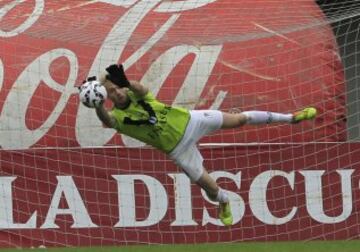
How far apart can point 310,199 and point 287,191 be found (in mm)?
282

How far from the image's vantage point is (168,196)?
11.8 meters

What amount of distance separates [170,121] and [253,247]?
79.2 inches

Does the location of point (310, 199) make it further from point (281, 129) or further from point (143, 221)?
point (143, 221)

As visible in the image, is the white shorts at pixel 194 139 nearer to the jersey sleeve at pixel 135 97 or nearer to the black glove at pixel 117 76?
the jersey sleeve at pixel 135 97

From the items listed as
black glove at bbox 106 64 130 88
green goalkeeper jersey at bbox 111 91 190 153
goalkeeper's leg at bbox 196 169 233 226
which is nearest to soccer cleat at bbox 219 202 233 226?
goalkeeper's leg at bbox 196 169 233 226

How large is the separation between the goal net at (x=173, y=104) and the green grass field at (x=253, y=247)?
485 millimetres

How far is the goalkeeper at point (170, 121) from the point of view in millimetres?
9352

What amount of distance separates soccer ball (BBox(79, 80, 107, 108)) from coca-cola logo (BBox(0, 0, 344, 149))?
341 cm

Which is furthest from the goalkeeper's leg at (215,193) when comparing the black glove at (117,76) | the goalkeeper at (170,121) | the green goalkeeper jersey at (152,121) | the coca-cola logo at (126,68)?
the coca-cola logo at (126,68)

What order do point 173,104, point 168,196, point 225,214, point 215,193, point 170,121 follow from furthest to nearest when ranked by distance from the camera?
point 173,104
point 168,196
point 225,214
point 215,193
point 170,121

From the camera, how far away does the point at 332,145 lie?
38.9ft

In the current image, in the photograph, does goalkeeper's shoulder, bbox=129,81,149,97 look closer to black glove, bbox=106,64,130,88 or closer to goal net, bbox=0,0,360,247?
black glove, bbox=106,64,130,88

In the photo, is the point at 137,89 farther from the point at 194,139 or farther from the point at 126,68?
the point at 126,68

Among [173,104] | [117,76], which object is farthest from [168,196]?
[117,76]
